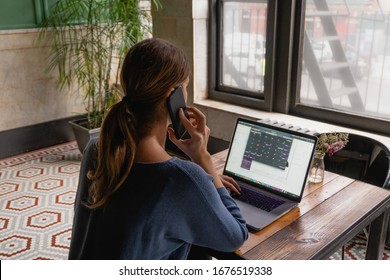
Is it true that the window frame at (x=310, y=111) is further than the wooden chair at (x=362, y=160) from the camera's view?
Yes

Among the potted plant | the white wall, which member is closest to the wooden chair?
the potted plant

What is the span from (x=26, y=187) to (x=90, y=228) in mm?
2549

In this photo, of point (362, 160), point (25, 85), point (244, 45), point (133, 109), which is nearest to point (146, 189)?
point (133, 109)

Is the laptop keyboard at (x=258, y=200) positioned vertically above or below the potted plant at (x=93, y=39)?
below

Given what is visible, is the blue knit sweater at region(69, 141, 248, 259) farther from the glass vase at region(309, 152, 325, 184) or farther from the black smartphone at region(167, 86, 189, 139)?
the glass vase at region(309, 152, 325, 184)

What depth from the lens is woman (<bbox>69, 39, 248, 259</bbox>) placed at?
110cm

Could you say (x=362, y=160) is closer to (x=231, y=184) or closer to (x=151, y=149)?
(x=231, y=184)

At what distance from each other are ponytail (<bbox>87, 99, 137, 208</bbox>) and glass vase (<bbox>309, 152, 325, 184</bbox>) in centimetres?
88

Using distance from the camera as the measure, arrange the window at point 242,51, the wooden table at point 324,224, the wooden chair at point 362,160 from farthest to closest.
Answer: the window at point 242,51, the wooden chair at point 362,160, the wooden table at point 324,224

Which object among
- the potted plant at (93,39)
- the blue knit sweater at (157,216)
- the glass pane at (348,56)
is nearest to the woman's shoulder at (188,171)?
the blue knit sweater at (157,216)

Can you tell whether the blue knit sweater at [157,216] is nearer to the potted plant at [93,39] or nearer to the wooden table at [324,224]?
the wooden table at [324,224]

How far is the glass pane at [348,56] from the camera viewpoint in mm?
2803

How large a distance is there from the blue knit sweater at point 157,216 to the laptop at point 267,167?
0.33m

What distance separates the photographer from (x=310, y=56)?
3.18 m
